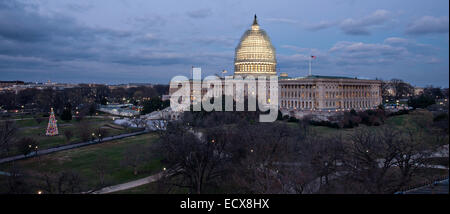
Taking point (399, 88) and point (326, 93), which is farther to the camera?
point (399, 88)

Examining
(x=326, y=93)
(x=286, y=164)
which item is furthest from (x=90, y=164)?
(x=326, y=93)

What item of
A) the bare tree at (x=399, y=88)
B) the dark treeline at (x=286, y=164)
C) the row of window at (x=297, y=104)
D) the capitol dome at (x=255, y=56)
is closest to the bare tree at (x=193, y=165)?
the dark treeline at (x=286, y=164)

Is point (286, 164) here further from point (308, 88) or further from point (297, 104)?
point (297, 104)

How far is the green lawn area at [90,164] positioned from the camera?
2557 cm

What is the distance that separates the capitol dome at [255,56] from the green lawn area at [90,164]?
7358 cm

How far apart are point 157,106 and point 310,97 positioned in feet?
130

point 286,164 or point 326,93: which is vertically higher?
point 326,93

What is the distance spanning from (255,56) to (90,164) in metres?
Answer: 82.3

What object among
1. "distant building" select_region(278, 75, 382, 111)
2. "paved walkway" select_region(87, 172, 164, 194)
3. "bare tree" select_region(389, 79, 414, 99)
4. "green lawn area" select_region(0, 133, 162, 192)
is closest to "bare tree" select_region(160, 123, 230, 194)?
"paved walkway" select_region(87, 172, 164, 194)

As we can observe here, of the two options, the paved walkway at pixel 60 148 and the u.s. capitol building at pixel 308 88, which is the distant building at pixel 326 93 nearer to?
the u.s. capitol building at pixel 308 88

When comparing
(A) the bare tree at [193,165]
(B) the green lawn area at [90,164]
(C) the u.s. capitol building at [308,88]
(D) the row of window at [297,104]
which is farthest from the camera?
(D) the row of window at [297,104]

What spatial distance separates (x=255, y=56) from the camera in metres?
105

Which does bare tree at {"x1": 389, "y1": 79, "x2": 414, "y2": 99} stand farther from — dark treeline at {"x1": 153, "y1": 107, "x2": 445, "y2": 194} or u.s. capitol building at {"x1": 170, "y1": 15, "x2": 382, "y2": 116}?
dark treeline at {"x1": 153, "y1": 107, "x2": 445, "y2": 194}
